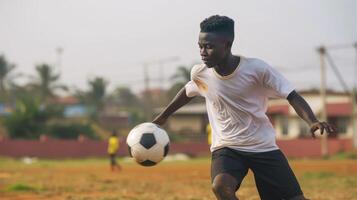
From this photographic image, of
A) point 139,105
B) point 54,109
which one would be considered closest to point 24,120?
point 54,109

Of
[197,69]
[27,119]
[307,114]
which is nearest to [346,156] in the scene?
[27,119]

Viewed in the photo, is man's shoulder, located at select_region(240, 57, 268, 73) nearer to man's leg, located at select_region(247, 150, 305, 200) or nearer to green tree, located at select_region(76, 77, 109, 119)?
man's leg, located at select_region(247, 150, 305, 200)

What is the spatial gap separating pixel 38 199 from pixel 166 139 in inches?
198

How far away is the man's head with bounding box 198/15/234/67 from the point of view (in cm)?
438

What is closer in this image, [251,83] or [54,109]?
[251,83]

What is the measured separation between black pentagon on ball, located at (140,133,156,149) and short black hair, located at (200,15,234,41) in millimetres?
1153

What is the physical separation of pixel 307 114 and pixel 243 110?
46cm

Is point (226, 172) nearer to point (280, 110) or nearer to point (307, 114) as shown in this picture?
point (307, 114)

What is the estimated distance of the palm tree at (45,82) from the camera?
2222 inches

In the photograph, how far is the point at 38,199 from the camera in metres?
9.63

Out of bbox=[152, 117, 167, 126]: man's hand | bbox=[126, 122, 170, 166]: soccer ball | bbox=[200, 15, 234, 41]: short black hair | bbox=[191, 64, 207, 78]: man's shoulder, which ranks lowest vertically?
bbox=[126, 122, 170, 166]: soccer ball

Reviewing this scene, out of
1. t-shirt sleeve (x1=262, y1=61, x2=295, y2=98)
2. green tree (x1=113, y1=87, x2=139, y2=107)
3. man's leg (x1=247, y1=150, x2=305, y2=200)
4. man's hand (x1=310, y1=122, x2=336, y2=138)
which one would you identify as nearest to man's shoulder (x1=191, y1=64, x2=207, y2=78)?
t-shirt sleeve (x1=262, y1=61, x2=295, y2=98)

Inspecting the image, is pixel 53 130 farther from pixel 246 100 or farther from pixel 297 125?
pixel 246 100

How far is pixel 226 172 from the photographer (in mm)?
4332
